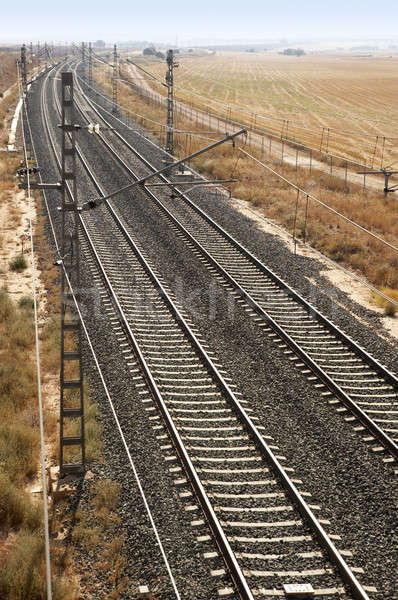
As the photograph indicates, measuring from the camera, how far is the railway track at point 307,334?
13750mm

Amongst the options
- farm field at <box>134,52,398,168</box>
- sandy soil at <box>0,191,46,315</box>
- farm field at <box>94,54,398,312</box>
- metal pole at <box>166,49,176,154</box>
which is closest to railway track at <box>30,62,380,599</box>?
sandy soil at <box>0,191,46,315</box>

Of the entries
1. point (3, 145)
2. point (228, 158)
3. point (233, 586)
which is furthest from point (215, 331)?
point (3, 145)

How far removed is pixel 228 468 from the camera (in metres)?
11.7

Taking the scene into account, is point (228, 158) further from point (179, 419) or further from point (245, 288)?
point (179, 419)

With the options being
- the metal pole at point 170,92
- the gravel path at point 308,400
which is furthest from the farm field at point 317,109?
the gravel path at point 308,400

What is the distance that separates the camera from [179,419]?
13180 mm

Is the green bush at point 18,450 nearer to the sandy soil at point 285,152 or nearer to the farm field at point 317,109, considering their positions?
the sandy soil at point 285,152

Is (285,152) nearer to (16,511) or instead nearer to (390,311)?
(390,311)

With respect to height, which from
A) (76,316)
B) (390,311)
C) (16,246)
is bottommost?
(390,311)

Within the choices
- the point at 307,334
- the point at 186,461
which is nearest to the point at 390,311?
the point at 307,334

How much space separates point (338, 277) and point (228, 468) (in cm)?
1247

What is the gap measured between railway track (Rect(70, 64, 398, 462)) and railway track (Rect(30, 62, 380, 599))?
229 cm

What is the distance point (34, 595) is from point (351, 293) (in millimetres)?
15088

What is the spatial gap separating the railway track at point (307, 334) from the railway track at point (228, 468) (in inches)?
90.0
